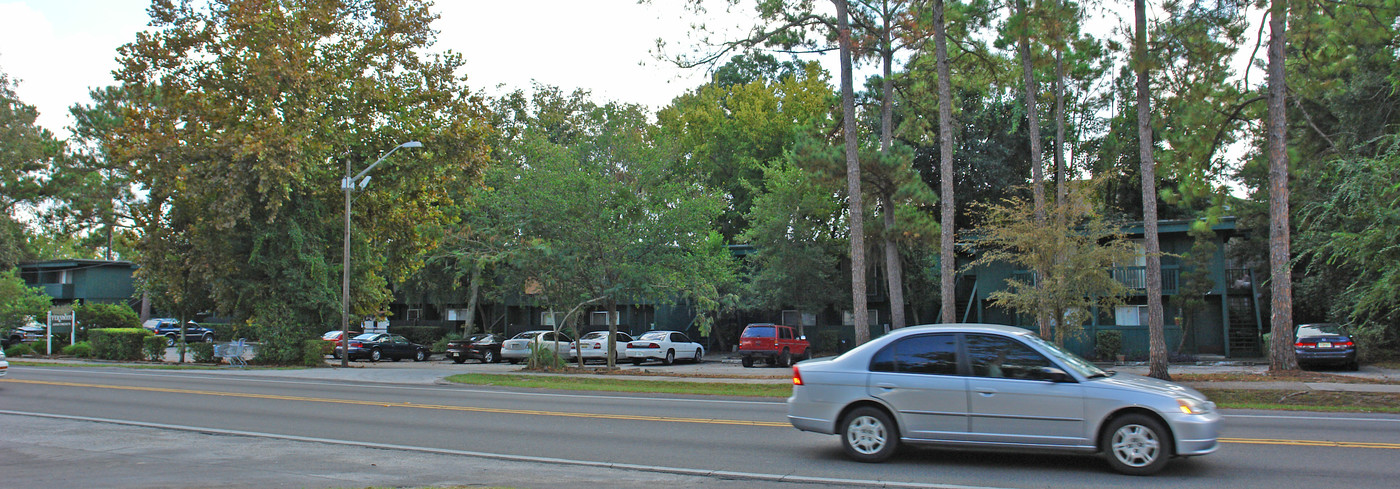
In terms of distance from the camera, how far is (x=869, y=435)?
923 centimetres

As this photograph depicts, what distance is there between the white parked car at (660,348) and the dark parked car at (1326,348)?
20417 millimetres

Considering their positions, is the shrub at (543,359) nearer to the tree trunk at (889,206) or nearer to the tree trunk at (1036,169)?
the tree trunk at (889,206)

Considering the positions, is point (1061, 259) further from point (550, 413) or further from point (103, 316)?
point (103, 316)

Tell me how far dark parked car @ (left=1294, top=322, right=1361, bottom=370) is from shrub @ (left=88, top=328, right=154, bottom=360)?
39123mm

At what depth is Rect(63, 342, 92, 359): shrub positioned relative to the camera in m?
36.6

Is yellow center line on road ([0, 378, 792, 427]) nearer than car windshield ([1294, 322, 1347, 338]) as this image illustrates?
Yes

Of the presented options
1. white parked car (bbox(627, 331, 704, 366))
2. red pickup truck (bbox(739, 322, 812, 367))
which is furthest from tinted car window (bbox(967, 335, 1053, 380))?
white parked car (bbox(627, 331, 704, 366))

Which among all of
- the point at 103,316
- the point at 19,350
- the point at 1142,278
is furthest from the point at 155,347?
the point at 1142,278

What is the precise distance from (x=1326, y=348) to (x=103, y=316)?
49460 millimetres

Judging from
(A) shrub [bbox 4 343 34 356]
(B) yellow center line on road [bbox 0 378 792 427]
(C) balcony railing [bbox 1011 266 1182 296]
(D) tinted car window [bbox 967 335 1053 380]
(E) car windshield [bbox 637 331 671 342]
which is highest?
(C) balcony railing [bbox 1011 266 1182 296]

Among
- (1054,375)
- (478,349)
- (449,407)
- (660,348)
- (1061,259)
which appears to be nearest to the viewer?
(1054,375)

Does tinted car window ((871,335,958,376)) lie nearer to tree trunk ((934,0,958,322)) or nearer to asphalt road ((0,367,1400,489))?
asphalt road ((0,367,1400,489))

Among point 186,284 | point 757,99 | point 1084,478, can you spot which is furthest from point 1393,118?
point 186,284

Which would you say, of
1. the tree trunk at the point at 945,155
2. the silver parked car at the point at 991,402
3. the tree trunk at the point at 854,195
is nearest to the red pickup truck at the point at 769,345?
the tree trunk at the point at 854,195
